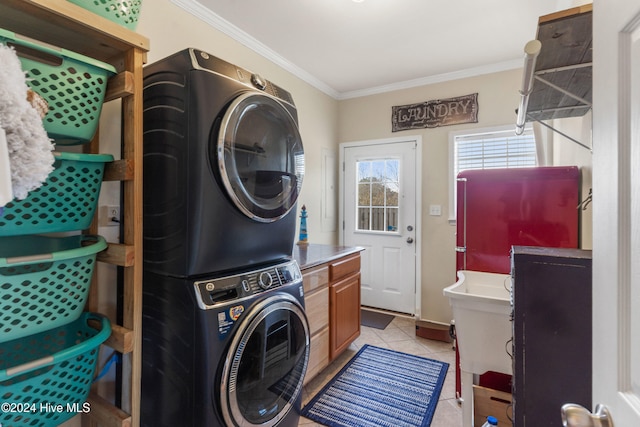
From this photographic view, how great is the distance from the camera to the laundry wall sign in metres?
3.08

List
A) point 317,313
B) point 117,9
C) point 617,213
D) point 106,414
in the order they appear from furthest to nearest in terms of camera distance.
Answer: point 317,313 < point 106,414 < point 117,9 < point 617,213

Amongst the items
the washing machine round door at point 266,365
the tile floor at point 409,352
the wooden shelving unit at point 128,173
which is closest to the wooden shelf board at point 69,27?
the wooden shelving unit at point 128,173

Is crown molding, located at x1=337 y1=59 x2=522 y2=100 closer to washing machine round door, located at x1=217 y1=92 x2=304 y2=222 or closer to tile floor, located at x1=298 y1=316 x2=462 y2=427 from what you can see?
washing machine round door, located at x1=217 y1=92 x2=304 y2=222

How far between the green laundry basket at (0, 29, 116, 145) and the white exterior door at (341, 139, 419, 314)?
286 centimetres

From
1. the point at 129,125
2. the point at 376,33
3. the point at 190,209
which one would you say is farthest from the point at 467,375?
the point at 376,33

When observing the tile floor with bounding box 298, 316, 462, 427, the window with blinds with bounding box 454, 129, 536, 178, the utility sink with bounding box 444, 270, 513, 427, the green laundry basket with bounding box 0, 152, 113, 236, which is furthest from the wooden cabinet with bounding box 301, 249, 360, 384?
the window with blinds with bounding box 454, 129, 536, 178

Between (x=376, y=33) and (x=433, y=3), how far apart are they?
0.48m

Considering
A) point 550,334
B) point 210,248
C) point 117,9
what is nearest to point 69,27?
point 117,9

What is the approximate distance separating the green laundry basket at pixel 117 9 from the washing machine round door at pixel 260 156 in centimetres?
47

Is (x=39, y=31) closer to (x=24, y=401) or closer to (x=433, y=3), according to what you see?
(x=24, y=401)

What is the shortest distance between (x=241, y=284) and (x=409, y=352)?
2.05 metres

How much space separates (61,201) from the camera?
965 mm

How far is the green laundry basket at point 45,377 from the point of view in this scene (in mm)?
869

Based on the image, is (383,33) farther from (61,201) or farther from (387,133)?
(61,201)
